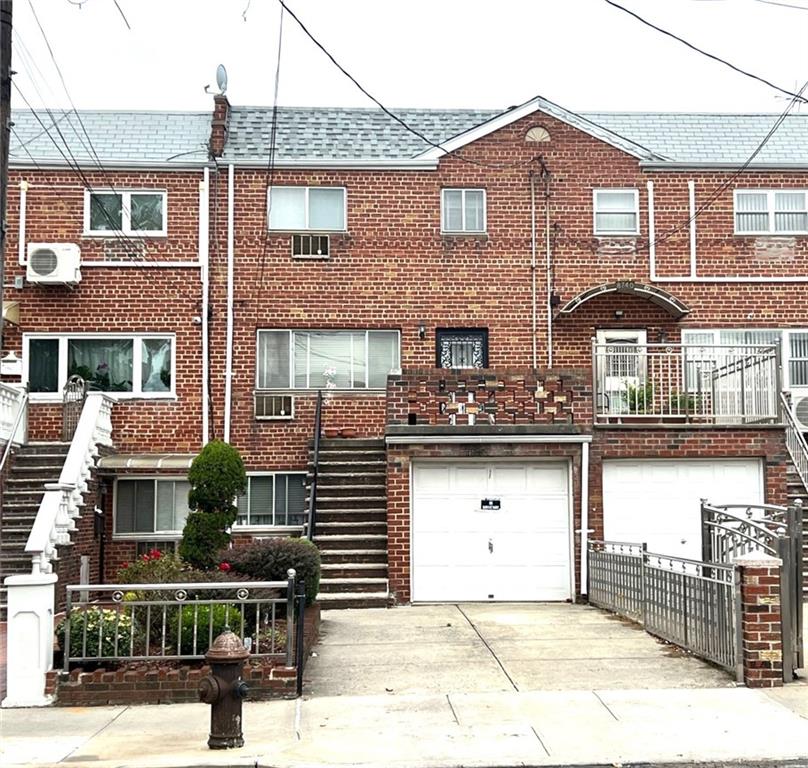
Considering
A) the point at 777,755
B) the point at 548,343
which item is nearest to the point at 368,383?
the point at 548,343

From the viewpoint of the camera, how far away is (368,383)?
850 inches

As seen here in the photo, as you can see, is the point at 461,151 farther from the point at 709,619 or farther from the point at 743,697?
the point at 743,697

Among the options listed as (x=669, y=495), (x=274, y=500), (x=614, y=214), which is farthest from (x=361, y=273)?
(x=669, y=495)

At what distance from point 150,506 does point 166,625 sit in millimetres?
9671

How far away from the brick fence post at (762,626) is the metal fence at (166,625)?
4.29m

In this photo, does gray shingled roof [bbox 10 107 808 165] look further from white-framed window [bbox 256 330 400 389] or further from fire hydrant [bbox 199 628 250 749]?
fire hydrant [bbox 199 628 250 749]

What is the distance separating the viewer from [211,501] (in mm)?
17312

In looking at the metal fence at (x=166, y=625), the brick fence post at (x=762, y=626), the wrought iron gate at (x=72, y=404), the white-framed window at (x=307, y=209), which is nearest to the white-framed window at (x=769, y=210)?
the white-framed window at (x=307, y=209)

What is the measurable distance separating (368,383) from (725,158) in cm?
842

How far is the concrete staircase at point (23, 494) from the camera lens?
16.5 meters

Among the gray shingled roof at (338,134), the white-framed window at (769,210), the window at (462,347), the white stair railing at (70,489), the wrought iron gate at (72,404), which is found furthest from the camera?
the white-framed window at (769,210)

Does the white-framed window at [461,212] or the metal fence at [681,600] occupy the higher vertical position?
the white-framed window at [461,212]

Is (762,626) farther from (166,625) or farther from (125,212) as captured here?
(125,212)

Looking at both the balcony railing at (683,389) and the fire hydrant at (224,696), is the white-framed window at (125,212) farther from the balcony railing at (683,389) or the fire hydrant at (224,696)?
the fire hydrant at (224,696)
